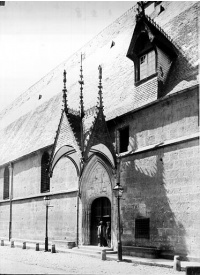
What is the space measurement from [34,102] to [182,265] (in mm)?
20169

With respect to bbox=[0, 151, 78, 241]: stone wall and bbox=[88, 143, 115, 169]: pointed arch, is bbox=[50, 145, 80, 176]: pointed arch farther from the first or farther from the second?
bbox=[88, 143, 115, 169]: pointed arch

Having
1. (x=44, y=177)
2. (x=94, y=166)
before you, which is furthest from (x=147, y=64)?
(x=44, y=177)

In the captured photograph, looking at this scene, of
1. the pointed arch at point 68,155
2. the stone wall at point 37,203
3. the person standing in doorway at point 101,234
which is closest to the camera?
the person standing in doorway at point 101,234

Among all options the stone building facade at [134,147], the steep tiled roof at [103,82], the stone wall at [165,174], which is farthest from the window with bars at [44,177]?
the stone wall at [165,174]

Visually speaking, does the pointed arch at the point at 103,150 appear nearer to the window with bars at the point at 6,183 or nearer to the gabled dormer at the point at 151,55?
the gabled dormer at the point at 151,55

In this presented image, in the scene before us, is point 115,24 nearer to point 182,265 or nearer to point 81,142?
point 81,142

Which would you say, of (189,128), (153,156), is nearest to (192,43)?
(189,128)

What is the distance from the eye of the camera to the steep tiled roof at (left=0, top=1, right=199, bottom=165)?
1495 centimetres

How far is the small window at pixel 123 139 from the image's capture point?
622 inches

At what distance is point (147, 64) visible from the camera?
50.5ft

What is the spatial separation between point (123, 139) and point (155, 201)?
3.37 meters

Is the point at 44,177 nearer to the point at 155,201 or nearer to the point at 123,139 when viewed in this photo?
the point at 123,139

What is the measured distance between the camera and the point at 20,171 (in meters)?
24.1

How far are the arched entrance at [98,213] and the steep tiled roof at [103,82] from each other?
153 inches
